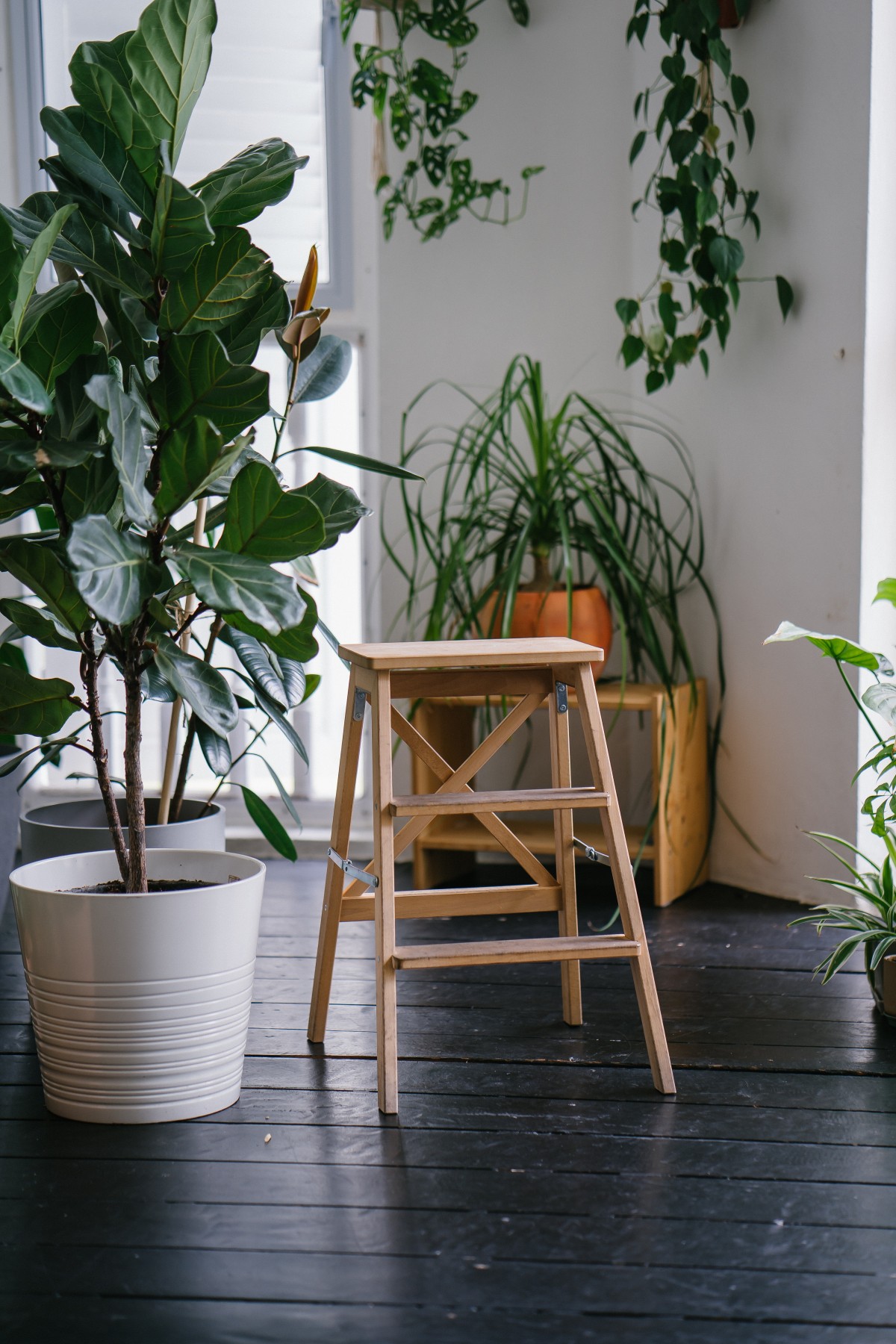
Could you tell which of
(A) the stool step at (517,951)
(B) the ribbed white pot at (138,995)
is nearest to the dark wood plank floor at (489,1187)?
(B) the ribbed white pot at (138,995)

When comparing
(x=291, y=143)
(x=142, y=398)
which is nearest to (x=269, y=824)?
(x=142, y=398)

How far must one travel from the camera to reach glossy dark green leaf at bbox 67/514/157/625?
1.31 metres

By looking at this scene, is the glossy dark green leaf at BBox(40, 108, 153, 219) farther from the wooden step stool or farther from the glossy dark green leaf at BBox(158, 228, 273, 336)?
the wooden step stool

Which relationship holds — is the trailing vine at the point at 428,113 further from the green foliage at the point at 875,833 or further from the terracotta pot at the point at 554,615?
the green foliage at the point at 875,833

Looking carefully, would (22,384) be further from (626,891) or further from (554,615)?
(554,615)

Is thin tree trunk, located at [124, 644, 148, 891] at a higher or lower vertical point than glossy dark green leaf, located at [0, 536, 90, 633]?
lower

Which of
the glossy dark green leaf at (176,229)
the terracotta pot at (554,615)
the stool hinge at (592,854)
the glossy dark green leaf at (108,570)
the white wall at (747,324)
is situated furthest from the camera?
the terracotta pot at (554,615)

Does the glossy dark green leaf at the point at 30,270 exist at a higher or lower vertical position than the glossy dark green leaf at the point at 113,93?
lower

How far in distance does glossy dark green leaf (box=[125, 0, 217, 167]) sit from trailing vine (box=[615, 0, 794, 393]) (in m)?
1.31

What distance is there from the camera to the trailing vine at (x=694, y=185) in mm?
2504

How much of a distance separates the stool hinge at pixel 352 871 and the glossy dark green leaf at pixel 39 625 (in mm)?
484

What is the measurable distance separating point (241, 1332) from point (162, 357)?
1.09 meters

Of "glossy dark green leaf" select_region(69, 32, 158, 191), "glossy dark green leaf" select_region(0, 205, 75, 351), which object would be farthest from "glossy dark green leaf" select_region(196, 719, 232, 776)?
"glossy dark green leaf" select_region(69, 32, 158, 191)

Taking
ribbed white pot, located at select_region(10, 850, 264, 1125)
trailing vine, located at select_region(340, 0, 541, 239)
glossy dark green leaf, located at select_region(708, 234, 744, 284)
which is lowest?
ribbed white pot, located at select_region(10, 850, 264, 1125)
